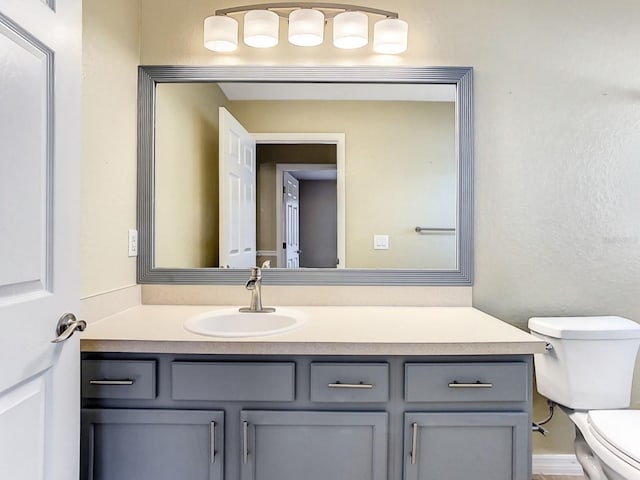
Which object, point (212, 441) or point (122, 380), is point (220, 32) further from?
point (212, 441)

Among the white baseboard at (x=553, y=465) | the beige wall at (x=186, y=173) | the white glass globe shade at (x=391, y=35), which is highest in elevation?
the white glass globe shade at (x=391, y=35)

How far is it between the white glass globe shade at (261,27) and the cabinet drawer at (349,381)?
1359 millimetres

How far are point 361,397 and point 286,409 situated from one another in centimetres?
24

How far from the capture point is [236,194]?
182cm

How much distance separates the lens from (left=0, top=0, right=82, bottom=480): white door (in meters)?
0.81

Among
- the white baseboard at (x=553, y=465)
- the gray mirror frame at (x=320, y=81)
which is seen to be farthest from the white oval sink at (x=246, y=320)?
the white baseboard at (x=553, y=465)

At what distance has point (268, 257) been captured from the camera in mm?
1810

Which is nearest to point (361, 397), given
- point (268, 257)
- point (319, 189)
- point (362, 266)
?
point (362, 266)

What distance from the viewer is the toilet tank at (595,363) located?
1558 mm

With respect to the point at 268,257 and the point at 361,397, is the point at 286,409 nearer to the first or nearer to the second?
the point at 361,397

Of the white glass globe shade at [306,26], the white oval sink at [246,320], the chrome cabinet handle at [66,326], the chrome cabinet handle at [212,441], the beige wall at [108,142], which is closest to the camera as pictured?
the chrome cabinet handle at [66,326]

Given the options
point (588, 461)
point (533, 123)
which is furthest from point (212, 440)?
point (533, 123)

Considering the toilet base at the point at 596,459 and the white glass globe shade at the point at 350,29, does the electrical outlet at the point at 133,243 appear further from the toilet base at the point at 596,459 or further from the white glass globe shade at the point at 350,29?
the toilet base at the point at 596,459

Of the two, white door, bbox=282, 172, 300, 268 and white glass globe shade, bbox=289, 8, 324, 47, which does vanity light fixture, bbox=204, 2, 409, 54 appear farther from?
white door, bbox=282, 172, 300, 268
